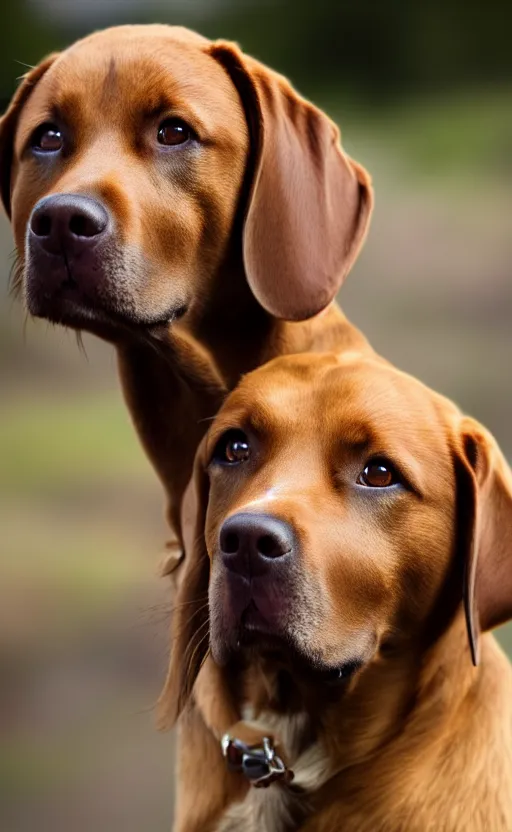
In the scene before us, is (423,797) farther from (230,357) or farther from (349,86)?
(349,86)

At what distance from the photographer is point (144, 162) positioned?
259cm

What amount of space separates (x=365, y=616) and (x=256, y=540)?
0.31 metres

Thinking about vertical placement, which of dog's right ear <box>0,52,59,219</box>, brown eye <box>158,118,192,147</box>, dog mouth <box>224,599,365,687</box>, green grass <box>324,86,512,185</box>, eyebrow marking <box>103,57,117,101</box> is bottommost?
green grass <box>324,86,512,185</box>

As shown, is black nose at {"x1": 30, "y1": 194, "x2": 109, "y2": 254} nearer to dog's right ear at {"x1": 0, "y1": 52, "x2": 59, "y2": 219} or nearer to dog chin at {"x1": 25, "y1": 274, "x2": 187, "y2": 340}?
dog chin at {"x1": 25, "y1": 274, "x2": 187, "y2": 340}

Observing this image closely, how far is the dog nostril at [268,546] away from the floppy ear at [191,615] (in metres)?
0.50

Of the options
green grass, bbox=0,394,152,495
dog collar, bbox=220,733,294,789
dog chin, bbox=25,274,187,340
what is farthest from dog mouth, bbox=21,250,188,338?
green grass, bbox=0,394,152,495

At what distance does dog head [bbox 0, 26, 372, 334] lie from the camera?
244 cm

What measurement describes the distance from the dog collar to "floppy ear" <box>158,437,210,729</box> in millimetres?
146

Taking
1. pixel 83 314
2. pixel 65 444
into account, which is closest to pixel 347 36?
pixel 65 444

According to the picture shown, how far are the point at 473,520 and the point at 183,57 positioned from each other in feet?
3.36

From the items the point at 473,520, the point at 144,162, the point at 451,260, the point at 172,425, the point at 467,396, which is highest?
the point at 144,162

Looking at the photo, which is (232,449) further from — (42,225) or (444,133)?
(444,133)

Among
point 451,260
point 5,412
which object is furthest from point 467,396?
point 5,412

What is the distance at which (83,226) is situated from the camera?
238cm
